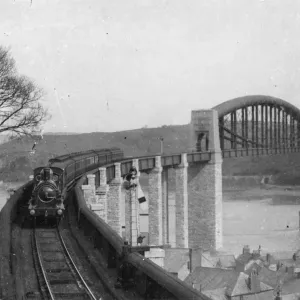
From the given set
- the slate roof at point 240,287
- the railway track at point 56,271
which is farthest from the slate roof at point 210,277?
the railway track at point 56,271

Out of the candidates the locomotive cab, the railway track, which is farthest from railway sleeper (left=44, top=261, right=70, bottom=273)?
the locomotive cab

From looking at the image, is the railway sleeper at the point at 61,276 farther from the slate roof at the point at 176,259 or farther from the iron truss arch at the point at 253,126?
the iron truss arch at the point at 253,126

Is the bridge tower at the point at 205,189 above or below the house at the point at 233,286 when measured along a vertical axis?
above

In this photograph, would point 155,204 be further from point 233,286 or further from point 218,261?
point 233,286

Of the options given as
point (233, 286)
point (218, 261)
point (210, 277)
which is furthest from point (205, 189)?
point (233, 286)

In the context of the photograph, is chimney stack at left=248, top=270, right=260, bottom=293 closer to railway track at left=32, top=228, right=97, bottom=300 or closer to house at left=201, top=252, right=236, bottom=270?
house at left=201, top=252, right=236, bottom=270
